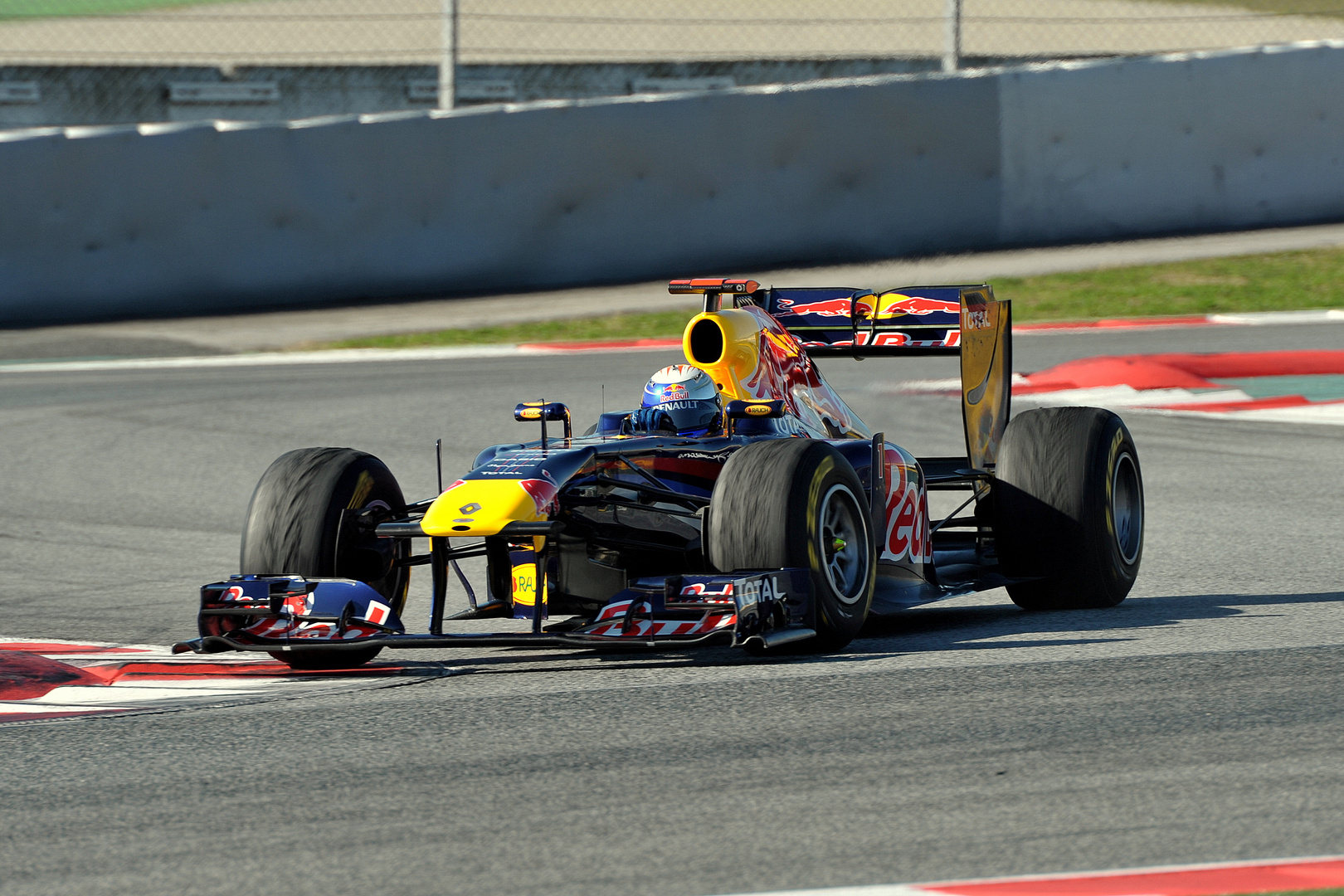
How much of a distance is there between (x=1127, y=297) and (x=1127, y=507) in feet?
33.4

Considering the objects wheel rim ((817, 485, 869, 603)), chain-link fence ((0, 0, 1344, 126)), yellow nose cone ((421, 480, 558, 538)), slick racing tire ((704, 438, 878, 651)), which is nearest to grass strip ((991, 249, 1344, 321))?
chain-link fence ((0, 0, 1344, 126))

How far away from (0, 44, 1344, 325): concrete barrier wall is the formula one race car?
1056cm

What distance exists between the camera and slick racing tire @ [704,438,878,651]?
6035 mm

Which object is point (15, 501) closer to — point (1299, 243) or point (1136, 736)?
point (1136, 736)

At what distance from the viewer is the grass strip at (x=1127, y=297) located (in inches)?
675

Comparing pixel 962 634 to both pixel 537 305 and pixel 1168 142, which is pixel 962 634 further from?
pixel 1168 142

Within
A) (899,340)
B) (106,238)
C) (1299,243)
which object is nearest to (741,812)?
(899,340)

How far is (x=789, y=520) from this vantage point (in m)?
6.02

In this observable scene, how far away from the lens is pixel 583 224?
61.3ft

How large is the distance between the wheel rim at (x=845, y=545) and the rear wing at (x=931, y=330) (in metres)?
1.74

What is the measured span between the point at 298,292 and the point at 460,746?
542 inches

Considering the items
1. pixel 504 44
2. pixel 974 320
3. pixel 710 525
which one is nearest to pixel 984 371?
pixel 974 320

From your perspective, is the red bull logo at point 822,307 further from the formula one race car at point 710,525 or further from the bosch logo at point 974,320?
the bosch logo at point 974,320

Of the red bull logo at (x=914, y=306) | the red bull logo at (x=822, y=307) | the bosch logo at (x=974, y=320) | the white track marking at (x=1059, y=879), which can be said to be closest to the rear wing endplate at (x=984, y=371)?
the bosch logo at (x=974, y=320)
